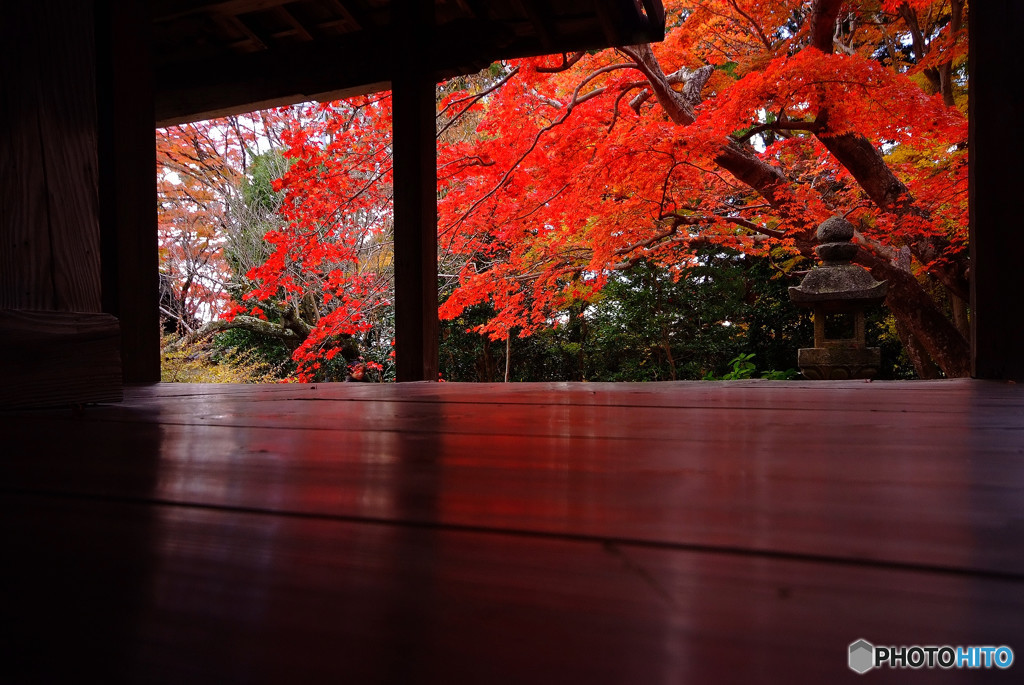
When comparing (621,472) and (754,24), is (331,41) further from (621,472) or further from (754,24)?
(754,24)

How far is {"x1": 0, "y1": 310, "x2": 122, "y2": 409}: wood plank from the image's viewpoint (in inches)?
41.7

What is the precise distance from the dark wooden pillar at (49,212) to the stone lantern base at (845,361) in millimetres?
4249

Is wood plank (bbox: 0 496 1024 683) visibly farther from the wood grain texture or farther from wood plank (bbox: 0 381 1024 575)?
the wood grain texture

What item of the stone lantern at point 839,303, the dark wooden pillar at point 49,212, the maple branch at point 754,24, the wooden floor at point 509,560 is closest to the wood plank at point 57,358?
the dark wooden pillar at point 49,212

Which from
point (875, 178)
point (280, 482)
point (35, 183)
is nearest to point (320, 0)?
point (35, 183)

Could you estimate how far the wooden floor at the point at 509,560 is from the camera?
8.9 inches

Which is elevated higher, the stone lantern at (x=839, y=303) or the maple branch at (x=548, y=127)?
the maple branch at (x=548, y=127)

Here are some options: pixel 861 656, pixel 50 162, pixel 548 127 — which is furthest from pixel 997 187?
pixel 548 127

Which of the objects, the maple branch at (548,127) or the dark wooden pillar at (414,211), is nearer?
the dark wooden pillar at (414,211)

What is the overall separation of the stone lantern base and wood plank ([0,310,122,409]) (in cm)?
422

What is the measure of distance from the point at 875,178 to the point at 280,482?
5.85m

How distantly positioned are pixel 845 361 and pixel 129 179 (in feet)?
13.8

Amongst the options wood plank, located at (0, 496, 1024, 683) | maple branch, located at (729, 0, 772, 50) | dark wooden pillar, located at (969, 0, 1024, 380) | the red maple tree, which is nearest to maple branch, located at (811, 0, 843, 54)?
the red maple tree

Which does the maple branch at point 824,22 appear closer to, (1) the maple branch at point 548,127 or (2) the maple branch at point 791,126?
(2) the maple branch at point 791,126
